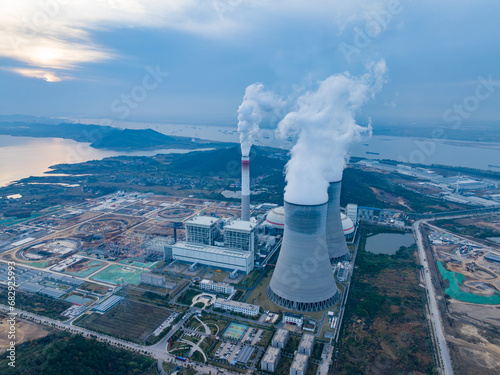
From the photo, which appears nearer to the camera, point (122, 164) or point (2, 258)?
point (2, 258)

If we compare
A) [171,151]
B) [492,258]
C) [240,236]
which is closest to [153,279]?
[240,236]

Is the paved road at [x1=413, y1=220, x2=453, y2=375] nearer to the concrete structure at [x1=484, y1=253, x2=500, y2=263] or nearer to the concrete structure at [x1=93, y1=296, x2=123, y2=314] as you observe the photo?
the concrete structure at [x1=484, y1=253, x2=500, y2=263]

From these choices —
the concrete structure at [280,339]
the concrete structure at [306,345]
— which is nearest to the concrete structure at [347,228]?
the concrete structure at [306,345]

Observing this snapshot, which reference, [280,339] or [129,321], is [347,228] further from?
[129,321]

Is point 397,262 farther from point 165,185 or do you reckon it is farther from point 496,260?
point 165,185

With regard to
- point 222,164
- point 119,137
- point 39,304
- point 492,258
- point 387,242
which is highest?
point 119,137

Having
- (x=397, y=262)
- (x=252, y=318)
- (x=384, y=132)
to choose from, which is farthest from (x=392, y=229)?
(x=384, y=132)
